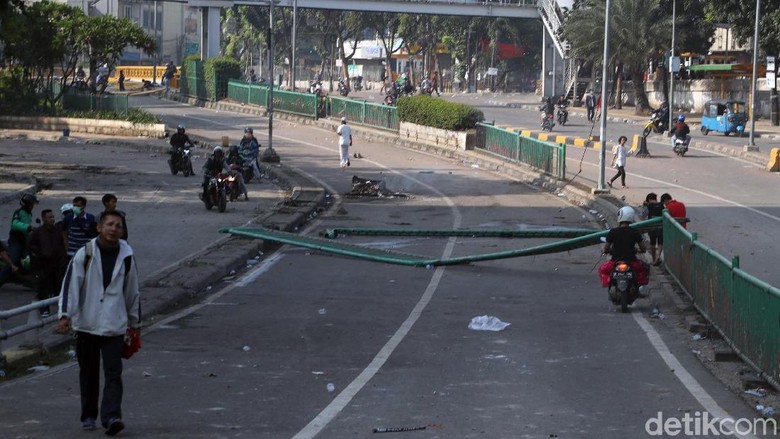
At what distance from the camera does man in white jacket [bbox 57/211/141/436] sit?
8.97 meters

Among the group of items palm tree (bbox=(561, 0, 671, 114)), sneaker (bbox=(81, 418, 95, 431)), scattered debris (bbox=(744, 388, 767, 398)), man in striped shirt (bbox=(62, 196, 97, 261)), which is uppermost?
palm tree (bbox=(561, 0, 671, 114))

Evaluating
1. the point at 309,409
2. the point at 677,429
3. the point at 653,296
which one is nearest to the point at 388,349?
the point at 309,409

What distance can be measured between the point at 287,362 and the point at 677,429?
4.53 meters

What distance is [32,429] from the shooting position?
30.7ft

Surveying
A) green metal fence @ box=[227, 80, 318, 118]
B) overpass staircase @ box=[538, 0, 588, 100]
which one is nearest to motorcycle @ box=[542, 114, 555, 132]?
green metal fence @ box=[227, 80, 318, 118]

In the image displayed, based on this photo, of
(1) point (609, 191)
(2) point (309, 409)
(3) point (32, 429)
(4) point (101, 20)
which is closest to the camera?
(3) point (32, 429)

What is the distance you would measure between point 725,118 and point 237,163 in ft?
94.5

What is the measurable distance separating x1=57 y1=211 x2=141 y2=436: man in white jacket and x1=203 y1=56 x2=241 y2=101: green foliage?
189 feet

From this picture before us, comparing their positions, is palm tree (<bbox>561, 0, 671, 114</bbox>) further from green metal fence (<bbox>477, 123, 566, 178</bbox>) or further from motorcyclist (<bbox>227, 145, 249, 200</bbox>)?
motorcyclist (<bbox>227, 145, 249, 200</bbox>)

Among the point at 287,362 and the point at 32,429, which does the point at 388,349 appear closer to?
the point at 287,362

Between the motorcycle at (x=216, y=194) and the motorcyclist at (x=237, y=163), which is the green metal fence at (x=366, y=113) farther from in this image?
the motorcycle at (x=216, y=194)

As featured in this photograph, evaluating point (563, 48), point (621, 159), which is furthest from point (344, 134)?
point (563, 48)

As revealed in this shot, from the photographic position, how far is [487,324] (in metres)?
15.4

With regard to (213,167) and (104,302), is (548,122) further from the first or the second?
(104,302)
